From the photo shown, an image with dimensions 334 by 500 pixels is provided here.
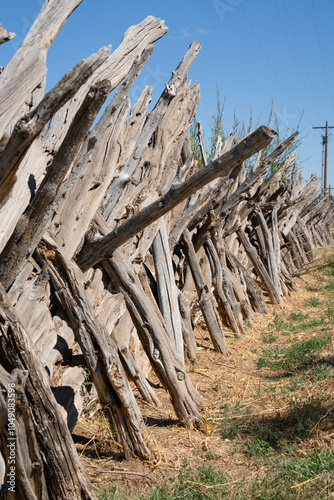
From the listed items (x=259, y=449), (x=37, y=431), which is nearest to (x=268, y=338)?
(x=259, y=449)

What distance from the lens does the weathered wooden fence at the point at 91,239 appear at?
2.35 metres

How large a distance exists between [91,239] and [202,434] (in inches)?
68.3

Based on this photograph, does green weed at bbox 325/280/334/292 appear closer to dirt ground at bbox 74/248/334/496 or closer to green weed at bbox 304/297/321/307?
green weed at bbox 304/297/321/307

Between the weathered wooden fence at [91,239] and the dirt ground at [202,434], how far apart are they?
152 mm

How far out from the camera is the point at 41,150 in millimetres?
2934

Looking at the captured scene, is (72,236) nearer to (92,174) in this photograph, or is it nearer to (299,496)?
(92,174)

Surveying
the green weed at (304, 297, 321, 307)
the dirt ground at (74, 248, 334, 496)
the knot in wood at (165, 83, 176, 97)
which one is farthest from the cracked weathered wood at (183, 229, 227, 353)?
the green weed at (304, 297, 321, 307)

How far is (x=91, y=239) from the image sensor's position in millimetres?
3758

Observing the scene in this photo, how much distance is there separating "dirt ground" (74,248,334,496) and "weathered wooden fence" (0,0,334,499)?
15cm

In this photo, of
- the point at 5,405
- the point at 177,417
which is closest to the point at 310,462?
the point at 177,417

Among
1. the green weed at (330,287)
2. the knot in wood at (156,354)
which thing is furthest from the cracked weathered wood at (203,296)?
the green weed at (330,287)

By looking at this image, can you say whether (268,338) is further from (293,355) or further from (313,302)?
(313,302)

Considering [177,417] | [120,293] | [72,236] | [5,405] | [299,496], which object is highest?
[72,236]

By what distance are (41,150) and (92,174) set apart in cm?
89
